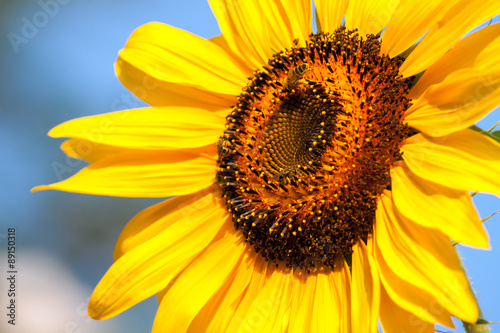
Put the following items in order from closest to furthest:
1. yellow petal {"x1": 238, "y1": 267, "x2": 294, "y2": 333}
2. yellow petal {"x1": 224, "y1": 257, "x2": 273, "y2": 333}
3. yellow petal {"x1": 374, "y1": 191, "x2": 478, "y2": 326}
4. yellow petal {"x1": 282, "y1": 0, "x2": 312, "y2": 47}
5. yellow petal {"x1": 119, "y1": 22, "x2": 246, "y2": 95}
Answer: yellow petal {"x1": 374, "y1": 191, "x2": 478, "y2": 326} → yellow petal {"x1": 238, "y1": 267, "x2": 294, "y2": 333} → yellow petal {"x1": 224, "y1": 257, "x2": 273, "y2": 333} → yellow petal {"x1": 282, "y1": 0, "x2": 312, "y2": 47} → yellow petal {"x1": 119, "y1": 22, "x2": 246, "y2": 95}

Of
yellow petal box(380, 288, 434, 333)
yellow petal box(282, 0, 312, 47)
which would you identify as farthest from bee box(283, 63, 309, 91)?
yellow petal box(380, 288, 434, 333)

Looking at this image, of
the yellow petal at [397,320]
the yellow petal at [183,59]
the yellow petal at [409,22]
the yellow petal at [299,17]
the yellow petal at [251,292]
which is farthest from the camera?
the yellow petal at [183,59]

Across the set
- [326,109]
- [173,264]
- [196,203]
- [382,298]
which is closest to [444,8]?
[326,109]

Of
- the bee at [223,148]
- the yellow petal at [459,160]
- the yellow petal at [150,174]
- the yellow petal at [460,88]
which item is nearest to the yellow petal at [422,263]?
the yellow petal at [459,160]

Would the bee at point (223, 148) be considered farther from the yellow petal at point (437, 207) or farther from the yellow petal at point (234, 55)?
the yellow petal at point (437, 207)

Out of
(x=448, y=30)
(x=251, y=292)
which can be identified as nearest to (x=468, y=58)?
(x=448, y=30)

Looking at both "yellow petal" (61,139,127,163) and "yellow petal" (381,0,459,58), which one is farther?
"yellow petal" (61,139,127,163)

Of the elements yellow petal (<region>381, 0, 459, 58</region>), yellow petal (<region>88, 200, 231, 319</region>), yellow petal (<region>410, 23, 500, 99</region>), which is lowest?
yellow petal (<region>88, 200, 231, 319</region>)

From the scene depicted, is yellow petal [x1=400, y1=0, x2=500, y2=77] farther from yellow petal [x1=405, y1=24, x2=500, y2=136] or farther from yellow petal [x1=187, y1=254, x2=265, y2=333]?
yellow petal [x1=187, y1=254, x2=265, y2=333]
